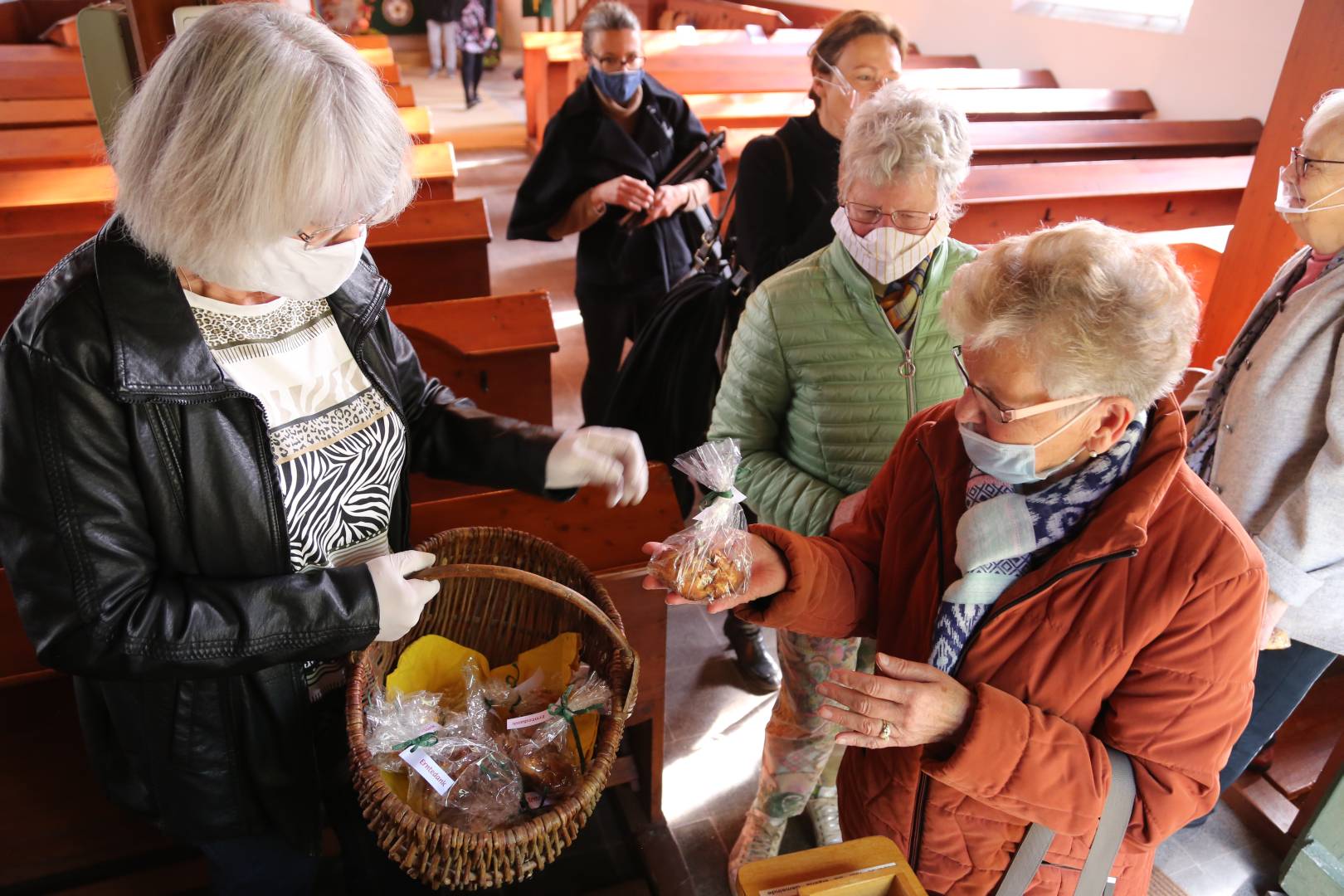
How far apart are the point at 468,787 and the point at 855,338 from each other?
3.46 ft

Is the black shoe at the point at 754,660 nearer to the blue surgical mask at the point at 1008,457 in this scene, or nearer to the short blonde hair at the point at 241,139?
the blue surgical mask at the point at 1008,457

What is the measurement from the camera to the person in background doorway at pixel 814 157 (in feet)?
7.52

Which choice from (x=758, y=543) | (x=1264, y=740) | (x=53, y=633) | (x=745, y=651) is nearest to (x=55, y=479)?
(x=53, y=633)

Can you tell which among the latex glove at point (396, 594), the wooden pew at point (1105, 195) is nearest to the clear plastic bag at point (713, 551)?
the latex glove at point (396, 594)

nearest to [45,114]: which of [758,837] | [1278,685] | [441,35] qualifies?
[758,837]

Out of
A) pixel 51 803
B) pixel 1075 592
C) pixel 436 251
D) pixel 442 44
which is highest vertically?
pixel 1075 592

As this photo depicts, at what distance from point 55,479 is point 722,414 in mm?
1205

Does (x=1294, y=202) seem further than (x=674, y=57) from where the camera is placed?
No

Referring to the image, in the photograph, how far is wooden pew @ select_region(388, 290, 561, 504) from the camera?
2.88 meters

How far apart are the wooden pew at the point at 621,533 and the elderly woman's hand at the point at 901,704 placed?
2.80 feet

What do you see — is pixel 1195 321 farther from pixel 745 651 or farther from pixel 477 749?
pixel 745 651

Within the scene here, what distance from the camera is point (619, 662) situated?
4.58ft

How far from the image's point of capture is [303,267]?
1.19m

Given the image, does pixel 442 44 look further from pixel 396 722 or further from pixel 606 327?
pixel 396 722
